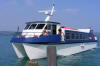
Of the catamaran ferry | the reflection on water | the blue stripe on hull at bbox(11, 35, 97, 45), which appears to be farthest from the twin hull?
the reflection on water

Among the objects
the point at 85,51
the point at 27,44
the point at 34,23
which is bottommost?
the point at 85,51

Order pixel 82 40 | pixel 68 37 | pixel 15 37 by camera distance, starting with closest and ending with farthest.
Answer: pixel 15 37 → pixel 68 37 → pixel 82 40

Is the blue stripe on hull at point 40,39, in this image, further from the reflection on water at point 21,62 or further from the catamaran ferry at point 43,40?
the reflection on water at point 21,62

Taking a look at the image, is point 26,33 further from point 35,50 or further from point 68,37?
point 68,37

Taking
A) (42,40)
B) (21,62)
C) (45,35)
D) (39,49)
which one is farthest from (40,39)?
(21,62)

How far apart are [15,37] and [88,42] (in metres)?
9.90

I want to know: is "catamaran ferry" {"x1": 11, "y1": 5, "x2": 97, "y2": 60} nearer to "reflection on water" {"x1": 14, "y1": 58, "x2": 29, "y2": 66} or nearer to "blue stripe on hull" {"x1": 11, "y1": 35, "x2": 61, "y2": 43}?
"blue stripe on hull" {"x1": 11, "y1": 35, "x2": 61, "y2": 43}

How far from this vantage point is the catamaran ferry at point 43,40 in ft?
57.0

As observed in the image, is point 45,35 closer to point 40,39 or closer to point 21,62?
point 40,39

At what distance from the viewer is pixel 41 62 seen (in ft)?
55.7

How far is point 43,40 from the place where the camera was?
1750 cm

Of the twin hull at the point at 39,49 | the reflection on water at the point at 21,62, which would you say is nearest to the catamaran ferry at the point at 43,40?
the twin hull at the point at 39,49

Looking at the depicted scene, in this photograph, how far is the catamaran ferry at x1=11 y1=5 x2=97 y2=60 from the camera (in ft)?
57.0

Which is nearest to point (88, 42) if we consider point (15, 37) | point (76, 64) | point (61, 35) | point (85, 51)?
point (85, 51)
